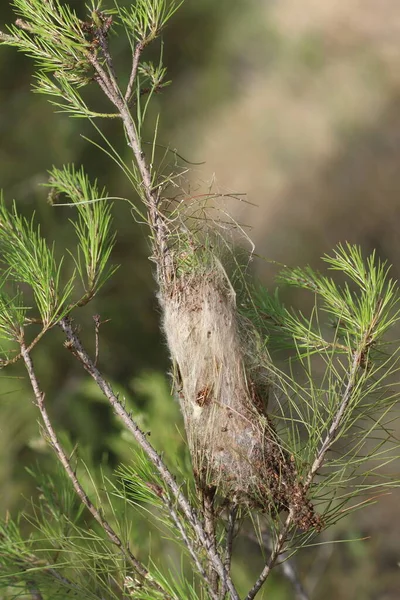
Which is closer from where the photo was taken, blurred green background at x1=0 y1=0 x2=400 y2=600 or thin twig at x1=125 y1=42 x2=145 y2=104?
thin twig at x1=125 y1=42 x2=145 y2=104

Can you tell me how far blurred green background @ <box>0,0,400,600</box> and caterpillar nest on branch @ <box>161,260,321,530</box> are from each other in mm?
767

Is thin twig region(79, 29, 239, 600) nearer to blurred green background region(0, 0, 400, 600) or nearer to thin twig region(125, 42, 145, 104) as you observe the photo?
thin twig region(125, 42, 145, 104)

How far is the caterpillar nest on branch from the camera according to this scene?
0.34 m

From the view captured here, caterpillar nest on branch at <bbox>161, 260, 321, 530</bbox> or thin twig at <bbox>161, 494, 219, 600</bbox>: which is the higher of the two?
caterpillar nest on branch at <bbox>161, 260, 321, 530</bbox>

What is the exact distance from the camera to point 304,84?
58.1 inches

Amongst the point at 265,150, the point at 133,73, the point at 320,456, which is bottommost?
the point at 265,150

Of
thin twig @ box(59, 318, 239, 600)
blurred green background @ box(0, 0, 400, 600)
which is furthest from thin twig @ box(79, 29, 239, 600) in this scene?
blurred green background @ box(0, 0, 400, 600)

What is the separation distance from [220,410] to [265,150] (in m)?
1.18

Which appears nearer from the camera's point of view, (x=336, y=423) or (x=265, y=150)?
(x=336, y=423)

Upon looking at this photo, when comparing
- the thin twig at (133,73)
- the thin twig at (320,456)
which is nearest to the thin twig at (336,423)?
the thin twig at (320,456)

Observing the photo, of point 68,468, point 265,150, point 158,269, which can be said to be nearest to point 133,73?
point 158,269

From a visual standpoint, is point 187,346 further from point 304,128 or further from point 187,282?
point 304,128

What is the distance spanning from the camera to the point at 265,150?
1.45 m

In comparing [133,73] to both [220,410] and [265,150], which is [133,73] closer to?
[220,410]
